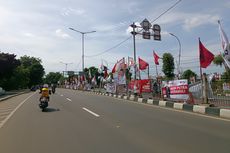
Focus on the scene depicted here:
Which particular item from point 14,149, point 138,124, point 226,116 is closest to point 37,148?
point 14,149

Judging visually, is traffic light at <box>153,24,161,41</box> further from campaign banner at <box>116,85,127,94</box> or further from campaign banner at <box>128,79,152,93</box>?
campaign banner at <box>116,85,127,94</box>

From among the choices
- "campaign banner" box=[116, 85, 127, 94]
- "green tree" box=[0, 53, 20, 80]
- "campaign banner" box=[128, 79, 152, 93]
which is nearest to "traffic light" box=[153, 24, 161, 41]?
"campaign banner" box=[128, 79, 152, 93]

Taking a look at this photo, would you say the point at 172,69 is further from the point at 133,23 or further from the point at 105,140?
the point at 105,140

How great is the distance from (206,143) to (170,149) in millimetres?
1163

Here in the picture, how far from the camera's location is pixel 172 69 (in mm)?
74938

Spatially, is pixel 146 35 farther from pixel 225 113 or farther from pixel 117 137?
pixel 117 137

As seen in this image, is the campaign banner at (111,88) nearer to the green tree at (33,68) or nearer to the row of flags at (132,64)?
the row of flags at (132,64)

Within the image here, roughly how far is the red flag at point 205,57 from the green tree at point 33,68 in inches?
4441

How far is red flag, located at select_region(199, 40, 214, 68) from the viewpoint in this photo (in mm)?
18906

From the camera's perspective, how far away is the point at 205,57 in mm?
18969

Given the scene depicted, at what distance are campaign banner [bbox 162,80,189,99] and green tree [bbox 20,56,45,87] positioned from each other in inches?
4296

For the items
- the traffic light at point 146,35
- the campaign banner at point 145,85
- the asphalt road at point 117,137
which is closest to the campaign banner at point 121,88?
the campaign banner at point 145,85

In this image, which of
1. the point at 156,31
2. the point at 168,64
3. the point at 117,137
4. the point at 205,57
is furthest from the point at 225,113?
the point at 168,64

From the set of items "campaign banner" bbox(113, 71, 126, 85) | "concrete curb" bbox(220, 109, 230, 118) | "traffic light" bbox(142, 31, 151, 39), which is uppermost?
"traffic light" bbox(142, 31, 151, 39)
